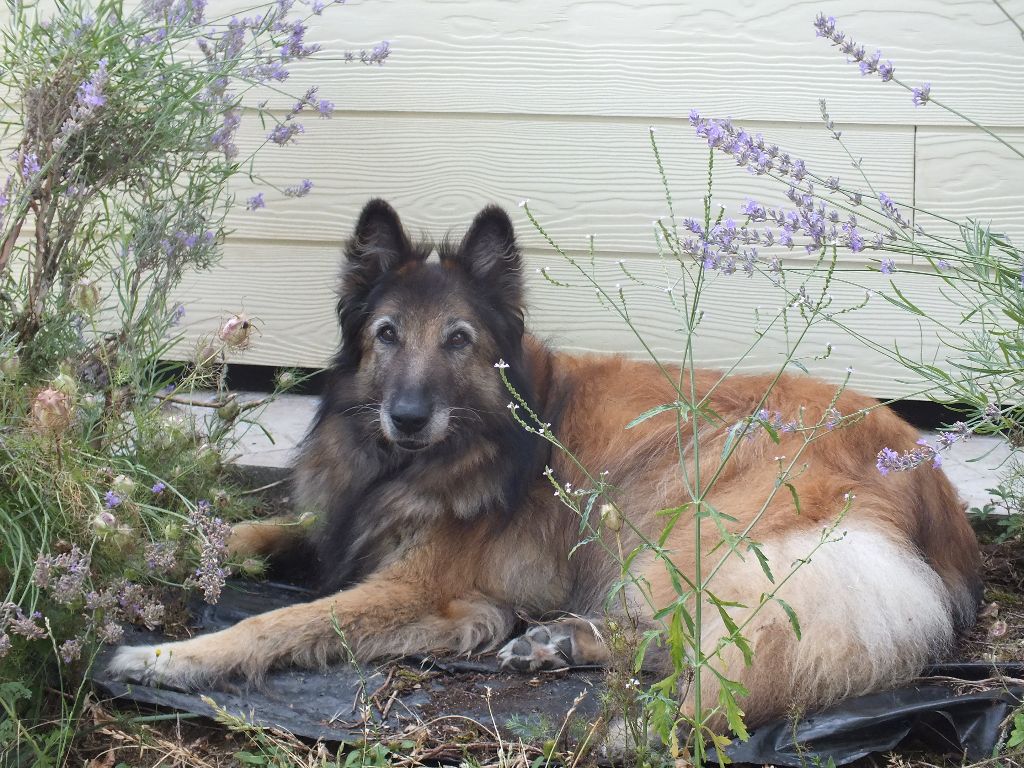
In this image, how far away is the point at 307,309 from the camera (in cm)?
478

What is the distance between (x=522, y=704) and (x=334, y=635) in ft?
2.03

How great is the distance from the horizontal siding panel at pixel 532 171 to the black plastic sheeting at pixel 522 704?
1970mm

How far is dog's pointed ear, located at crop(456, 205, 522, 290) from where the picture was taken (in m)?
3.46

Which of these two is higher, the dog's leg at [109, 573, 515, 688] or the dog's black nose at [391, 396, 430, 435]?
the dog's black nose at [391, 396, 430, 435]

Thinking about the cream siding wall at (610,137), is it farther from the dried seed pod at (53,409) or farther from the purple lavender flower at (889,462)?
the dried seed pod at (53,409)

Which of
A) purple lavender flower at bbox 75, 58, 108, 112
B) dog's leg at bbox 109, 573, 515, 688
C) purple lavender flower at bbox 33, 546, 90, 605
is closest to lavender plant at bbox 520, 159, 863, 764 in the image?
dog's leg at bbox 109, 573, 515, 688

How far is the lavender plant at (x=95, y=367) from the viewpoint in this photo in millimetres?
2613

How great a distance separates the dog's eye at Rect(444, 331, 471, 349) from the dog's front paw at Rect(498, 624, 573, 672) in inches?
36.2

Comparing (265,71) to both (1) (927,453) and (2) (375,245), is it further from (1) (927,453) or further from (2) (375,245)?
(1) (927,453)

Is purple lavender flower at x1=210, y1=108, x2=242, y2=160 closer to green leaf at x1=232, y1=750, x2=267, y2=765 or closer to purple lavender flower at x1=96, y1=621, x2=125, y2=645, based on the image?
purple lavender flower at x1=96, y1=621, x2=125, y2=645

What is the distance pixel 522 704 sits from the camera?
9.50 feet

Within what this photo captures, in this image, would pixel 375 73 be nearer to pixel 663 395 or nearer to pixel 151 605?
pixel 663 395

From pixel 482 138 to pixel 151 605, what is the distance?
2488 millimetres

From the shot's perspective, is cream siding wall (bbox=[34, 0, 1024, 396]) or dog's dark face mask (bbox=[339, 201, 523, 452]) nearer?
dog's dark face mask (bbox=[339, 201, 523, 452])
